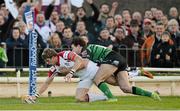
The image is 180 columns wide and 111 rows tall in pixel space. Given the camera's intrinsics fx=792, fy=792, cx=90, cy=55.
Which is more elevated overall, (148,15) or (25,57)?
(148,15)

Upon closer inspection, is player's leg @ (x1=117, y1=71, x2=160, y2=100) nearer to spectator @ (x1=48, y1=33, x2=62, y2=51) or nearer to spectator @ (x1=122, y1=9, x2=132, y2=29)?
spectator @ (x1=48, y1=33, x2=62, y2=51)

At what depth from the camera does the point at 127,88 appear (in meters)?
19.6

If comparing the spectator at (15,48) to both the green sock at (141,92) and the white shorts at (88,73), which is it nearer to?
the white shorts at (88,73)

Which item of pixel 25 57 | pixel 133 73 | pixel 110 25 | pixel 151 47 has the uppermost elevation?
pixel 110 25

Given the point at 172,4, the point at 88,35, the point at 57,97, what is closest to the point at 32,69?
the point at 57,97

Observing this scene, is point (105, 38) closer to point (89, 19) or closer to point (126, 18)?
point (89, 19)

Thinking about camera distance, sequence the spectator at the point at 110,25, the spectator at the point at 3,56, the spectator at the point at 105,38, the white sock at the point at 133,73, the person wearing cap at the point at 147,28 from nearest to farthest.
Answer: the white sock at the point at 133,73 → the spectator at the point at 3,56 → the spectator at the point at 105,38 → the spectator at the point at 110,25 → the person wearing cap at the point at 147,28

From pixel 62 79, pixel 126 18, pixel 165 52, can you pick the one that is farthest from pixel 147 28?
pixel 62 79

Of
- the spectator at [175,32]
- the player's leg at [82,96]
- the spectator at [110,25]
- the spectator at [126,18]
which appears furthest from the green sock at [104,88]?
the spectator at [126,18]

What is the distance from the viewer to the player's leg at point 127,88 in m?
19.5

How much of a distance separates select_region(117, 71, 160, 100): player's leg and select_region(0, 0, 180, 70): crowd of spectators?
5.84 meters

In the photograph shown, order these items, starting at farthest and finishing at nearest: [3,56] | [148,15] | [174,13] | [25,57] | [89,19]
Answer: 1. [174,13]
2. [148,15]
3. [89,19]
4. [25,57]
5. [3,56]

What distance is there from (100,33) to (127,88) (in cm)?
677

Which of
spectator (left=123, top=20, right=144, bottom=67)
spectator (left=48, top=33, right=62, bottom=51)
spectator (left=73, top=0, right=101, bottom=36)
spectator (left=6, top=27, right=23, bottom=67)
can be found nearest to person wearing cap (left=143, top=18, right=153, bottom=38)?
spectator (left=123, top=20, right=144, bottom=67)
